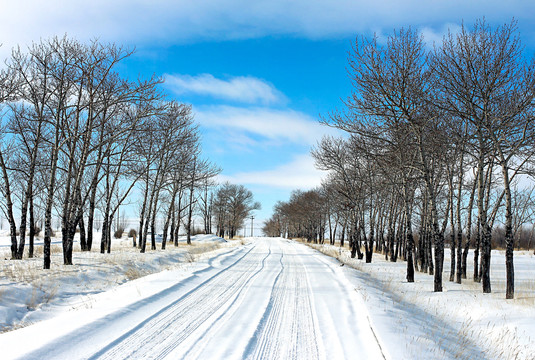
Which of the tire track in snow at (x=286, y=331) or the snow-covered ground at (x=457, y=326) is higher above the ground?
the tire track in snow at (x=286, y=331)

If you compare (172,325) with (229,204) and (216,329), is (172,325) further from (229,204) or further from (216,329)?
(229,204)

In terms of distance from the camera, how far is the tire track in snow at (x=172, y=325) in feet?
14.5

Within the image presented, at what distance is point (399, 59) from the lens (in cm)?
1356

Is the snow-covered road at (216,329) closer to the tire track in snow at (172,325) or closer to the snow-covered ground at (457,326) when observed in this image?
the tire track in snow at (172,325)

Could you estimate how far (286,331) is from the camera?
18.4 ft

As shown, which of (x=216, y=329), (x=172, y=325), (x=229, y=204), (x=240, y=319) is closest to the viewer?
(x=216, y=329)

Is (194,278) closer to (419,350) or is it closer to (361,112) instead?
(419,350)

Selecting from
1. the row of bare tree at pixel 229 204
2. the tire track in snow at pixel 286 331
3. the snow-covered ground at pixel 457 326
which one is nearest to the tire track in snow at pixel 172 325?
the tire track in snow at pixel 286 331

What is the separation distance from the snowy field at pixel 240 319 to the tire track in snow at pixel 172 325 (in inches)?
0.7

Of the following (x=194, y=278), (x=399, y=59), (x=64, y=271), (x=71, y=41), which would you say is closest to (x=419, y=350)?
(x=194, y=278)

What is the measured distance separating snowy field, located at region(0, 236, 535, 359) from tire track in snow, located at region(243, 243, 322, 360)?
2 centimetres

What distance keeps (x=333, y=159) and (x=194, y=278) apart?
17.2 meters

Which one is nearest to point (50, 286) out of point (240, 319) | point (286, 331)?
point (240, 319)

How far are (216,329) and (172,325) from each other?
758mm
